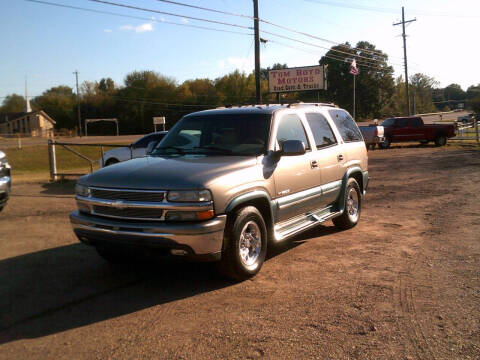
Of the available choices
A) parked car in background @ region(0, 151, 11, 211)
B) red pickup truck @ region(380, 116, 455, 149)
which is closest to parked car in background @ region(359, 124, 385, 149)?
red pickup truck @ region(380, 116, 455, 149)

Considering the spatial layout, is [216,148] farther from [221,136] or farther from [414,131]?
[414,131]

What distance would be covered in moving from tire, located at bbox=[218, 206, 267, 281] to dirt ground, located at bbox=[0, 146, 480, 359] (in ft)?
0.58

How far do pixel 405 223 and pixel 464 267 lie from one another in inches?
105

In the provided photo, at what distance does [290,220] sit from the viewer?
5957 mm

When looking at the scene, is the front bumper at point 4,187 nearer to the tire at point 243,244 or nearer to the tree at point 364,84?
the tire at point 243,244

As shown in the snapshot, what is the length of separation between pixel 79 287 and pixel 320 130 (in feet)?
13.3

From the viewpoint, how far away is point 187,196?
178 inches

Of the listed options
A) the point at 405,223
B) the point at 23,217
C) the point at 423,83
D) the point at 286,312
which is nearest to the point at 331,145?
the point at 405,223

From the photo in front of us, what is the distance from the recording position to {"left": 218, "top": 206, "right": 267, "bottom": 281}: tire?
15.9 feet

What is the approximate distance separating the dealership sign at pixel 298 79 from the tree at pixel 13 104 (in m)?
89.5

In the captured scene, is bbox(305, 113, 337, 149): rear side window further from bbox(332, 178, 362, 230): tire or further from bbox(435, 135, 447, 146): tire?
bbox(435, 135, 447, 146): tire

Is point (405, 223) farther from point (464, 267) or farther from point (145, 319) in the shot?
point (145, 319)

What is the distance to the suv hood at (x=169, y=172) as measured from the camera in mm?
4605

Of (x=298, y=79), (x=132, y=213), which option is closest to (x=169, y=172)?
(x=132, y=213)
